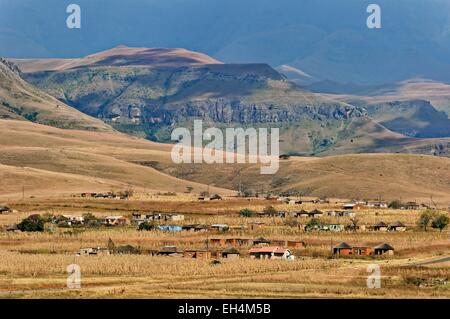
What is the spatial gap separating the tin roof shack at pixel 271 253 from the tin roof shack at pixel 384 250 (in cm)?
717

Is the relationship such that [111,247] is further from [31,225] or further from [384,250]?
[384,250]

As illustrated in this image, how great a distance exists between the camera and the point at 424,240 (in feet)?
351

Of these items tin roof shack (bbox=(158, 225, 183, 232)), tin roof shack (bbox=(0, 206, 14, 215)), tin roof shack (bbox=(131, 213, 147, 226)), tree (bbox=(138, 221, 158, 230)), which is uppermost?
tin roof shack (bbox=(0, 206, 14, 215))

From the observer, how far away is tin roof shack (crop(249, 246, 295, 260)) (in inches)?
3647

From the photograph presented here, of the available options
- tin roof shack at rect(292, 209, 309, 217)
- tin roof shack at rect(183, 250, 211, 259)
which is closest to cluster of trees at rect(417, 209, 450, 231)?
tin roof shack at rect(292, 209, 309, 217)

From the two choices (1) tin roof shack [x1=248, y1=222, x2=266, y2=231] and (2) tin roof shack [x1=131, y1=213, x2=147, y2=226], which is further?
(2) tin roof shack [x1=131, y1=213, x2=147, y2=226]

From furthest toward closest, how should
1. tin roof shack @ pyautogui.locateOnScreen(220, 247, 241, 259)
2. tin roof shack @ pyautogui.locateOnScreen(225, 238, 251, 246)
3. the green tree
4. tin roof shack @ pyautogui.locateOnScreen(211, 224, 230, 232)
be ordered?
the green tree
tin roof shack @ pyautogui.locateOnScreen(211, 224, 230, 232)
tin roof shack @ pyautogui.locateOnScreen(225, 238, 251, 246)
tin roof shack @ pyautogui.locateOnScreen(220, 247, 241, 259)

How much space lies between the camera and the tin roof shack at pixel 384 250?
96.3 metres

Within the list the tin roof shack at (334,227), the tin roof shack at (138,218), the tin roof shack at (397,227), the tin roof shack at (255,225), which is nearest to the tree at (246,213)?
the tin roof shack at (138,218)

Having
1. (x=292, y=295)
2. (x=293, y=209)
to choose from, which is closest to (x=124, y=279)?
(x=292, y=295)

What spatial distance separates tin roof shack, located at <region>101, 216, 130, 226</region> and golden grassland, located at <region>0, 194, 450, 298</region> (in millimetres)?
4110

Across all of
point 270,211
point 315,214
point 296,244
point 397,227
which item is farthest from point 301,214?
point 296,244

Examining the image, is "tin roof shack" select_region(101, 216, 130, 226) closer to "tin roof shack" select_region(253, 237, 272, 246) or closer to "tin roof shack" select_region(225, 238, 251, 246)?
"tin roof shack" select_region(225, 238, 251, 246)
